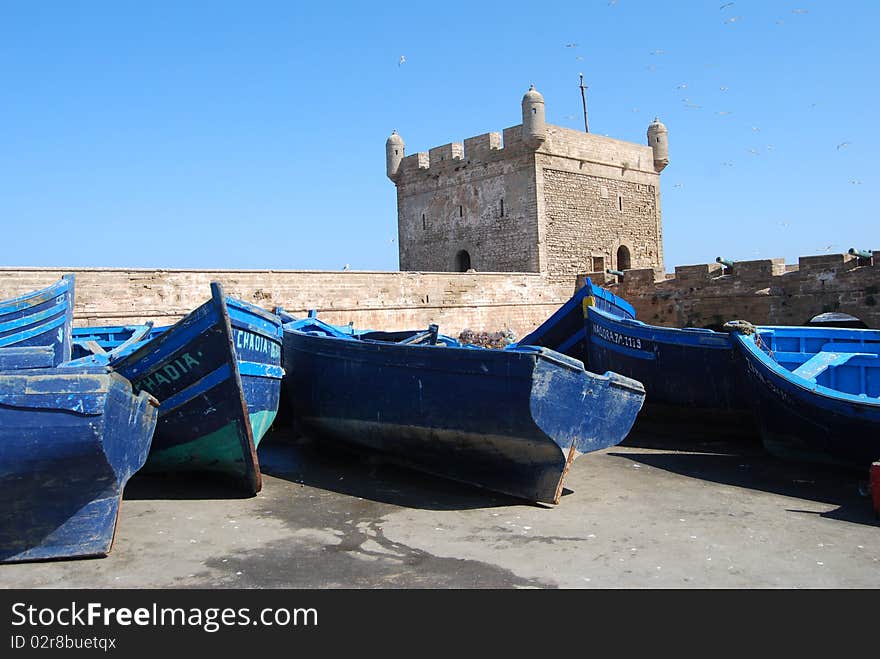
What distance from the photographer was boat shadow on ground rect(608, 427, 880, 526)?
5.81 metres

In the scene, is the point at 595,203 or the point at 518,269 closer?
the point at 518,269

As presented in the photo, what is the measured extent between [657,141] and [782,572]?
23611mm

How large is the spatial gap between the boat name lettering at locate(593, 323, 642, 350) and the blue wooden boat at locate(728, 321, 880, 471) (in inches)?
58.4

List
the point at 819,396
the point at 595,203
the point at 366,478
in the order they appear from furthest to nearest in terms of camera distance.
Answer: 1. the point at 595,203
2. the point at 366,478
3. the point at 819,396

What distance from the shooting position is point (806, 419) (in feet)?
21.9

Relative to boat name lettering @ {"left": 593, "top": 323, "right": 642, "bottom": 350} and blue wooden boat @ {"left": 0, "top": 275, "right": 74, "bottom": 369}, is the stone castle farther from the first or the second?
boat name lettering @ {"left": 593, "top": 323, "right": 642, "bottom": 350}

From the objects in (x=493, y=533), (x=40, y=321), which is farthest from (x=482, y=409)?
(x=40, y=321)

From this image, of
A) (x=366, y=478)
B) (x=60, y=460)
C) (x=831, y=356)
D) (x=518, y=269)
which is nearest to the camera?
(x=60, y=460)

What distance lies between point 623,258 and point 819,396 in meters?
18.9

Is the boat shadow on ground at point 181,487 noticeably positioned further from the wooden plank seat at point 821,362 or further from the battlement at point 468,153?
the battlement at point 468,153

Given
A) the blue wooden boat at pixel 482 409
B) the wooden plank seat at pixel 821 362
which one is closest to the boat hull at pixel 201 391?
the blue wooden boat at pixel 482 409

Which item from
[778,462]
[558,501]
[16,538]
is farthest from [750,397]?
[16,538]

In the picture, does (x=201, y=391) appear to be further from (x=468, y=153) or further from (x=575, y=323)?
(x=468, y=153)

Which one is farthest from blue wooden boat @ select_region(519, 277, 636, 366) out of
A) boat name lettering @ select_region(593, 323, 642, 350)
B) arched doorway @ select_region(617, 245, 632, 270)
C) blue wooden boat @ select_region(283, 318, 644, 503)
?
arched doorway @ select_region(617, 245, 632, 270)
